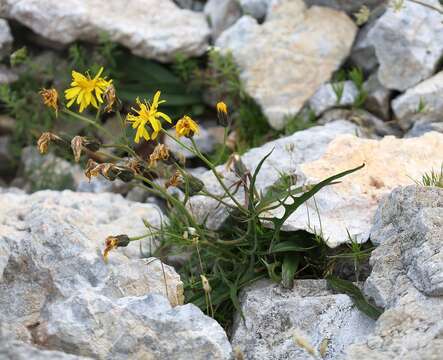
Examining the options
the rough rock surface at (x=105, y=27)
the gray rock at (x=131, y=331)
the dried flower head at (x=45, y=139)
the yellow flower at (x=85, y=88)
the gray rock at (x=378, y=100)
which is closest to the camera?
the gray rock at (x=131, y=331)

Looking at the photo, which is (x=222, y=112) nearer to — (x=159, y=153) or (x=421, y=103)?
Result: (x=159, y=153)

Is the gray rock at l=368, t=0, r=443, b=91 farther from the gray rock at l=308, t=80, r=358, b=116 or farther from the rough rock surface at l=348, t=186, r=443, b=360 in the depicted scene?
the rough rock surface at l=348, t=186, r=443, b=360

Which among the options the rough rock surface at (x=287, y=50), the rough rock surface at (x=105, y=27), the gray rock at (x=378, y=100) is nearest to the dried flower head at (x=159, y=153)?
the rough rock surface at (x=287, y=50)

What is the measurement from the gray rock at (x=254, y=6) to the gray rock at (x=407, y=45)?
0.80m

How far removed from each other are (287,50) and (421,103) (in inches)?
38.5

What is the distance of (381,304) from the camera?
307cm

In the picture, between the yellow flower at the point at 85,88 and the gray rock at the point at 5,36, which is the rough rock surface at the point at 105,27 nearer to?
the gray rock at the point at 5,36

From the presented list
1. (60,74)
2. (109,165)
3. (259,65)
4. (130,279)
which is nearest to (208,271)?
(130,279)

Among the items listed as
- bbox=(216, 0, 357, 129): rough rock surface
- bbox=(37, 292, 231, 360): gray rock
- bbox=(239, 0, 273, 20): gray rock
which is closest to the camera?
bbox=(37, 292, 231, 360): gray rock

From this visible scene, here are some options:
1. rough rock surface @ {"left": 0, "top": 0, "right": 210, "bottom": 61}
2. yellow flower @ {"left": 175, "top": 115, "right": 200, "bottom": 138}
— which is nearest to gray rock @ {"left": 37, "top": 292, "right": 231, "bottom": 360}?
yellow flower @ {"left": 175, "top": 115, "right": 200, "bottom": 138}

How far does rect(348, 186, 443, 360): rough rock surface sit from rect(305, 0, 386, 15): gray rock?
208cm

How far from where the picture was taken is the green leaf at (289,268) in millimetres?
3447

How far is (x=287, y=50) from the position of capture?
519 cm

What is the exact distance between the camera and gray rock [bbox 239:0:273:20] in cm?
537
